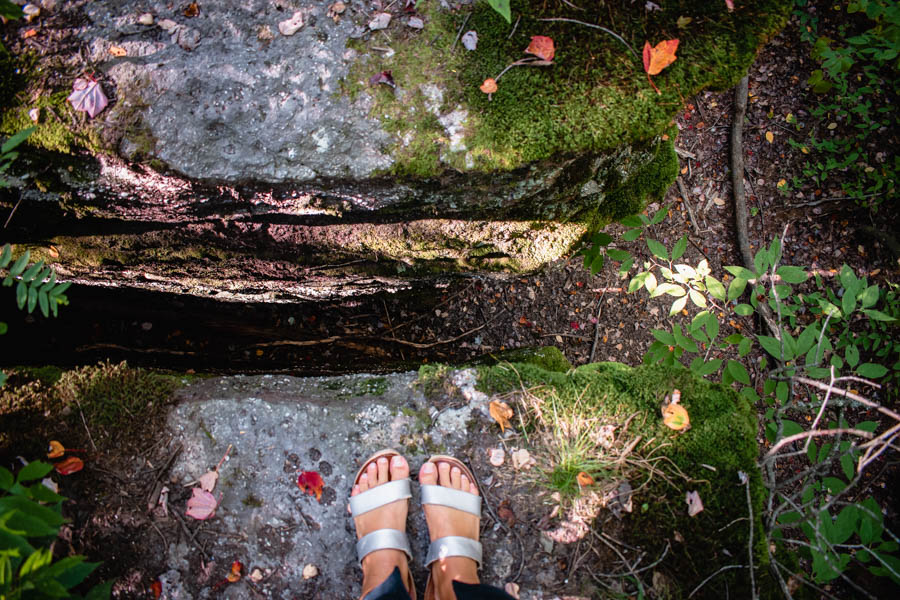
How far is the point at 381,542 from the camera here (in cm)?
204

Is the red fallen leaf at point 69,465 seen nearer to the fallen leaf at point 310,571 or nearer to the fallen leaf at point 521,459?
the fallen leaf at point 310,571

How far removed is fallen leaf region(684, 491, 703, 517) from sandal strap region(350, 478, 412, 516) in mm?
A: 1295

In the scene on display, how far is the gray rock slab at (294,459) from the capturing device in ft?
6.63

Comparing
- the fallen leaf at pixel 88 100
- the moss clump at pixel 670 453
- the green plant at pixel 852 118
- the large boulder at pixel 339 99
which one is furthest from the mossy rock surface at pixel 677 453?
the green plant at pixel 852 118

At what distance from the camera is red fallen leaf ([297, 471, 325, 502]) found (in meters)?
2.10

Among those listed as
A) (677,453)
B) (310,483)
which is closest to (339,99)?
(310,483)

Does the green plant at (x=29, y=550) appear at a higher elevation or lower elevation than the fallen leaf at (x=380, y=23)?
lower

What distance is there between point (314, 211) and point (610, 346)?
249 centimetres

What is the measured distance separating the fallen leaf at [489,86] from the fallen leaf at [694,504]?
199cm

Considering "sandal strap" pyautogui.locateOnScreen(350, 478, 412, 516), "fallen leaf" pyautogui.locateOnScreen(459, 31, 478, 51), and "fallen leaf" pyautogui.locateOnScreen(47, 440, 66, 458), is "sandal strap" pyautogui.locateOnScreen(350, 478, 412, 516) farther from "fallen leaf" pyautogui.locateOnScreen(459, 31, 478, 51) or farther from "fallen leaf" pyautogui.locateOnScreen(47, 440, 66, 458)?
"fallen leaf" pyautogui.locateOnScreen(459, 31, 478, 51)

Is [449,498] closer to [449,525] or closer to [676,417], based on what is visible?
[449,525]

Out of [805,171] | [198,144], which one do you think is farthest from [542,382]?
[805,171]

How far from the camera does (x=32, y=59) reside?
6.59ft

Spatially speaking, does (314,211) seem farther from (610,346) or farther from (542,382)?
(610,346)
